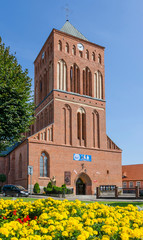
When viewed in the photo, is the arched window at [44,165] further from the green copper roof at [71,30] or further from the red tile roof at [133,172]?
the red tile roof at [133,172]

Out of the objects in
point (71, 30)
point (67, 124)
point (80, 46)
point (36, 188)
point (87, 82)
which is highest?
point (71, 30)

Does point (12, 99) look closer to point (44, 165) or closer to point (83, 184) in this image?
point (44, 165)

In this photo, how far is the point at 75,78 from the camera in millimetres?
38875

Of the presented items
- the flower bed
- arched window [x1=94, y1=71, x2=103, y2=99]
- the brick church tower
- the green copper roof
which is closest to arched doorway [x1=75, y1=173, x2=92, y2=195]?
the brick church tower

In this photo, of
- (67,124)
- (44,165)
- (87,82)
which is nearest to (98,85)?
(87,82)

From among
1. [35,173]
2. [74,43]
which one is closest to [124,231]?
[35,173]

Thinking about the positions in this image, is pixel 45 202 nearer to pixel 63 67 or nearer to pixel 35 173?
pixel 35 173

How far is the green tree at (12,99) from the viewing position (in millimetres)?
18312

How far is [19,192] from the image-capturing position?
25.6 m

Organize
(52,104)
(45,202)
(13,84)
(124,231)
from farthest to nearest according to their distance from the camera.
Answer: (52,104) < (13,84) < (45,202) < (124,231)

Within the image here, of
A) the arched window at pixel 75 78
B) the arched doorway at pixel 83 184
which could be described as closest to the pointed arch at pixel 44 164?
the arched doorway at pixel 83 184

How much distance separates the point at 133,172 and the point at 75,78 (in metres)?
31.9

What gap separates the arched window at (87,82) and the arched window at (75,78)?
120 centimetres

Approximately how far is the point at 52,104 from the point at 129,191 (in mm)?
15503
